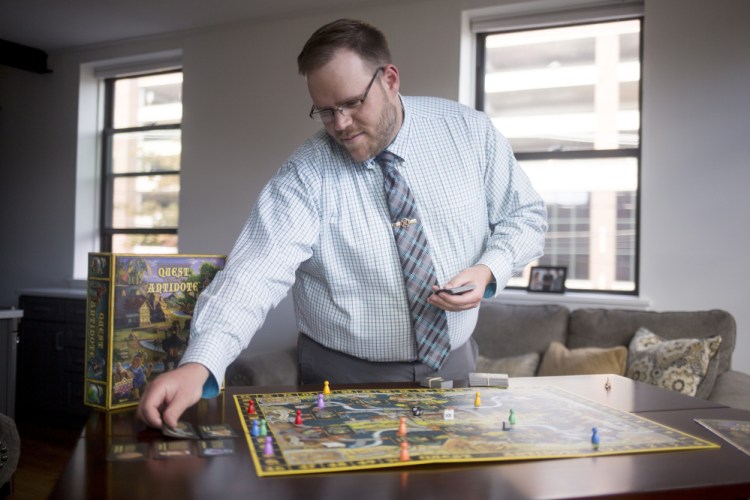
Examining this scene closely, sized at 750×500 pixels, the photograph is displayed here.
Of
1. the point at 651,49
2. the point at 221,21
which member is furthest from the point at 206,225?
the point at 651,49

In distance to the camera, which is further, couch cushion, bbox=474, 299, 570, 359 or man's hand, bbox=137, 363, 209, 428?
couch cushion, bbox=474, 299, 570, 359

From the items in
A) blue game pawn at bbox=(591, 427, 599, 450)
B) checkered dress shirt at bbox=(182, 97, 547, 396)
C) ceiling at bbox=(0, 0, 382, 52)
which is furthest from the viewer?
ceiling at bbox=(0, 0, 382, 52)

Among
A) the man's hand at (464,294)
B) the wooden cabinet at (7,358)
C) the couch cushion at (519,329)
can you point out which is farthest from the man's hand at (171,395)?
the couch cushion at (519,329)

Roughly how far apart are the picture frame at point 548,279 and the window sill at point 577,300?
33 millimetres

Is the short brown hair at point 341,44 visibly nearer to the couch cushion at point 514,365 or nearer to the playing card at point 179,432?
the playing card at point 179,432

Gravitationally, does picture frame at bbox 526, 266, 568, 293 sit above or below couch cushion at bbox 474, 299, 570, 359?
above

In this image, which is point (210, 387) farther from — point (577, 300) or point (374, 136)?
point (577, 300)

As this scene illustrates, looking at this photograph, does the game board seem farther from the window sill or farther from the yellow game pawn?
the window sill

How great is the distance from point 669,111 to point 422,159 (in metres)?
2.75

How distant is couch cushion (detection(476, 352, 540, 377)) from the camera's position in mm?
3789

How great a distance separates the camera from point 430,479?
932 mm

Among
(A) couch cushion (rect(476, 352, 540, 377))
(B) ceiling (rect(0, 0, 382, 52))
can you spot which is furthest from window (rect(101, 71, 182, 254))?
(A) couch cushion (rect(476, 352, 540, 377))

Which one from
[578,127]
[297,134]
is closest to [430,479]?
[578,127]

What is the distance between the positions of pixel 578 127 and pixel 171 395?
12.4 feet
